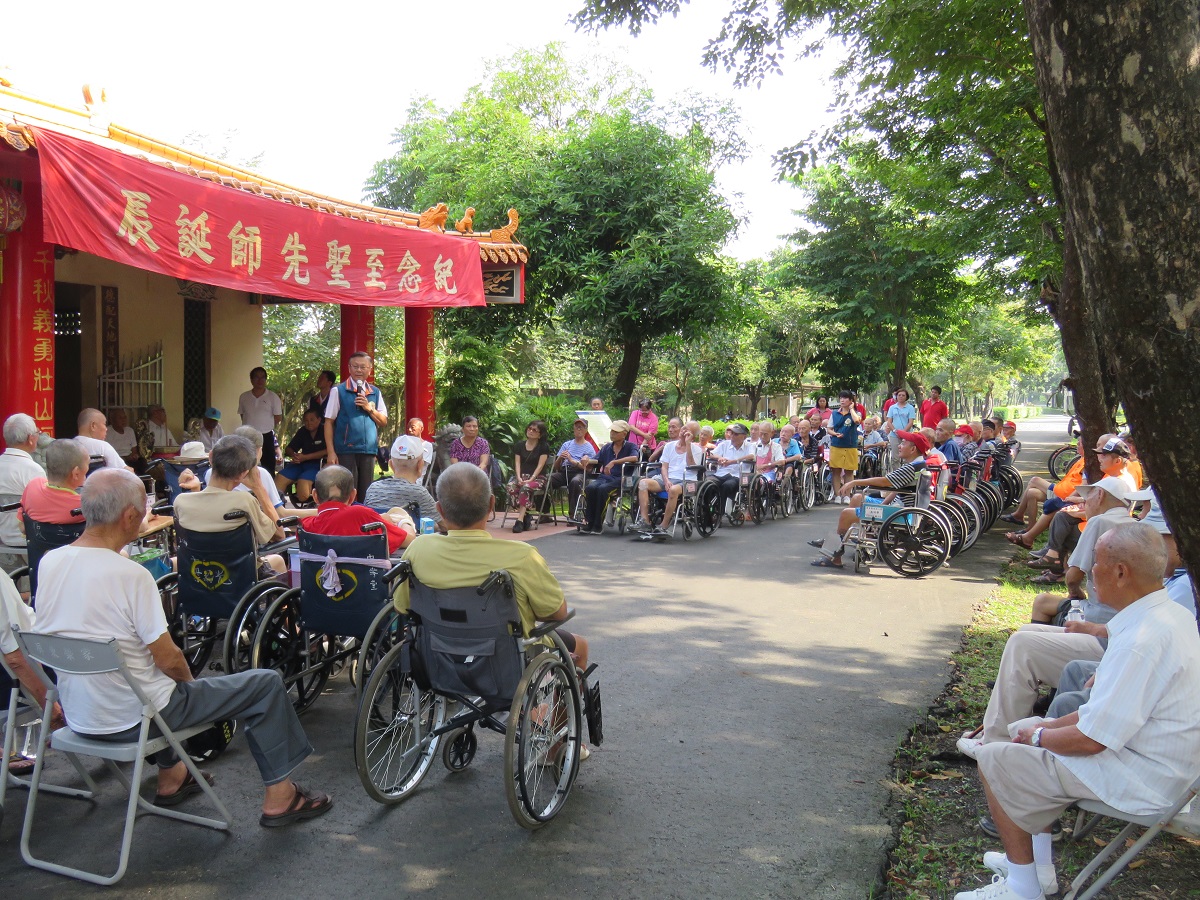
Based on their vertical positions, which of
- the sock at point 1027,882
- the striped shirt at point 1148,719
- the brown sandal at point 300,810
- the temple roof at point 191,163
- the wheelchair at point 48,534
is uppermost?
the temple roof at point 191,163

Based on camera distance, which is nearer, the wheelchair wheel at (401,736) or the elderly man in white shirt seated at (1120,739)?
the elderly man in white shirt seated at (1120,739)

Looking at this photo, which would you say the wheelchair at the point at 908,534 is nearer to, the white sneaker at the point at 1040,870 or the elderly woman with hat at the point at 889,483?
the elderly woman with hat at the point at 889,483

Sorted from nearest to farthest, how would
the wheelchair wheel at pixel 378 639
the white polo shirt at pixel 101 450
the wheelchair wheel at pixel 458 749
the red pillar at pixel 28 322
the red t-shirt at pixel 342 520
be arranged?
1. the wheelchair wheel at pixel 458 749
2. the wheelchair wheel at pixel 378 639
3. the red t-shirt at pixel 342 520
4. the white polo shirt at pixel 101 450
5. the red pillar at pixel 28 322

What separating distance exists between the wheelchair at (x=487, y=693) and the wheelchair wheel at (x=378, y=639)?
396 millimetres

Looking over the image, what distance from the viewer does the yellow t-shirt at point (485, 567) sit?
11.4 ft

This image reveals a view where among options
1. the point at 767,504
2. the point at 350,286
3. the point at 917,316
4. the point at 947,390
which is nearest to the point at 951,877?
the point at 350,286

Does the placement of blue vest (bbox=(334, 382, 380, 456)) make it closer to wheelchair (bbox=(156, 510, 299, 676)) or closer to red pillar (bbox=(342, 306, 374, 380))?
red pillar (bbox=(342, 306, 374, 380))

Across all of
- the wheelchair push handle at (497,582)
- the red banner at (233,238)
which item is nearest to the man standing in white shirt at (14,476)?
the red banner at (233,238)

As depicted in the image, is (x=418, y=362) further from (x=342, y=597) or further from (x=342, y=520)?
(x=342, y=597)

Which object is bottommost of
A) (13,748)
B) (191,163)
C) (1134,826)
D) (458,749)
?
(458,749)

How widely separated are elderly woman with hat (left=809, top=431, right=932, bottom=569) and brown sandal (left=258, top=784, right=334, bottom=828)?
619cm

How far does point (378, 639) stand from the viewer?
4.45m

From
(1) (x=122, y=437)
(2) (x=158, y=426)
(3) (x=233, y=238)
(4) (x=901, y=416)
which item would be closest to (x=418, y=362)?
(2) (x=158, y=426)

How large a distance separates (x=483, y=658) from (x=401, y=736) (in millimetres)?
686
